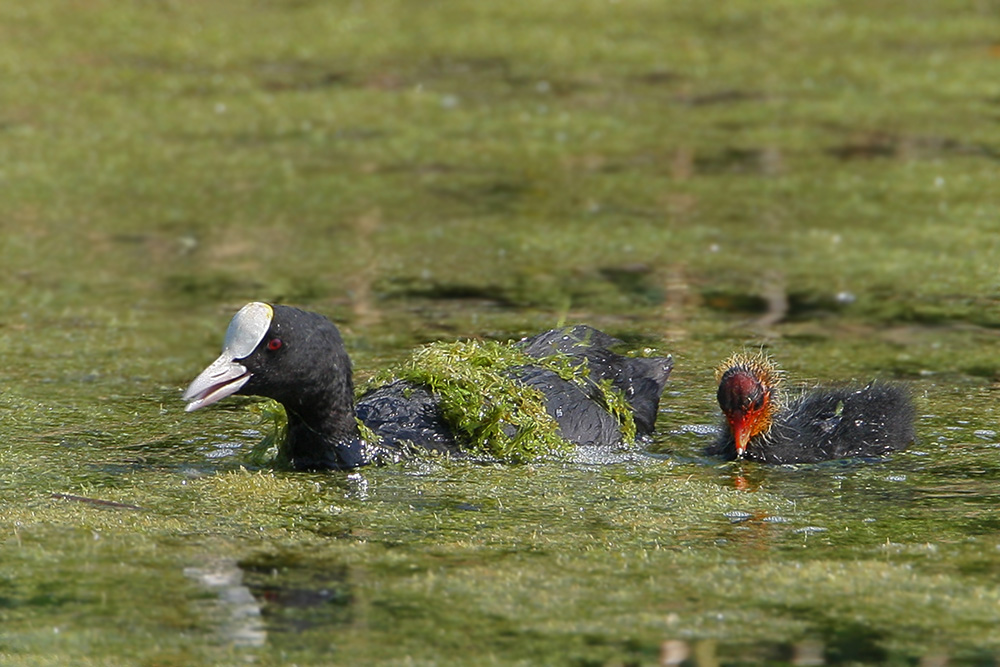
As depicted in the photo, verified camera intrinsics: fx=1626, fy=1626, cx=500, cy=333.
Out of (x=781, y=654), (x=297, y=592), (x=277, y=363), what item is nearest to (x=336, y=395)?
(x=277, y=363)

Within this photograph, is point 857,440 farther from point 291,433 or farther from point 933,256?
point 933,256

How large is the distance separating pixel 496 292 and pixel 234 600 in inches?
159

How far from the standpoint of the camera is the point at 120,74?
11906mm

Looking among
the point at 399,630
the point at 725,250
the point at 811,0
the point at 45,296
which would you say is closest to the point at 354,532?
the point at 399,630

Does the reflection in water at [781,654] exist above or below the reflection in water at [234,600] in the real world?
below

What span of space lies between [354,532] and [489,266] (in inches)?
152

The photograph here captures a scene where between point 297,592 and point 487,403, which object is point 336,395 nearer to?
point 487,403

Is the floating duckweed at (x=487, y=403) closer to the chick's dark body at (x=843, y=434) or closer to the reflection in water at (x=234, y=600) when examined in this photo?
the chick's dark body at (x=843, y=434)

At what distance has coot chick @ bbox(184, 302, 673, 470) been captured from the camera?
5.30m

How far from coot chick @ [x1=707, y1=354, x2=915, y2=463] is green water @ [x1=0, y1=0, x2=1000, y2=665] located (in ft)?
0.44

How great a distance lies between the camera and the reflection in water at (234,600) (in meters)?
3.86

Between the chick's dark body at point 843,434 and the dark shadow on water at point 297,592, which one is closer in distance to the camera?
the dark shadow on water at point 297,592

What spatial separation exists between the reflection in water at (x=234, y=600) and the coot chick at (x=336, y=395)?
2.97 feet

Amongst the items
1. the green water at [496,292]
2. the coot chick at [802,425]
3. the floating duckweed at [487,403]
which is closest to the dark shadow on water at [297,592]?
the green water at [496,292]
